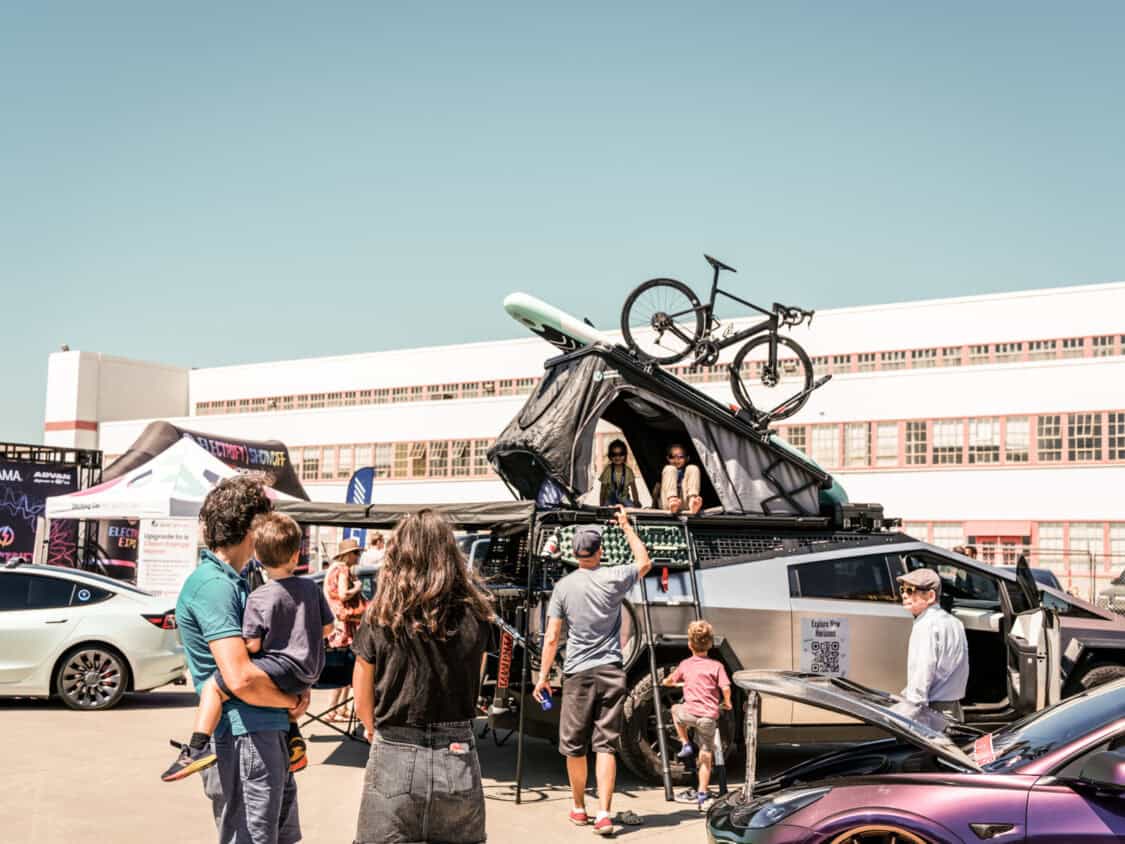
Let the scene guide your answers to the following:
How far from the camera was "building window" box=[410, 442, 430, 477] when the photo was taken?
49688 millimetres

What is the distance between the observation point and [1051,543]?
35.6 metres

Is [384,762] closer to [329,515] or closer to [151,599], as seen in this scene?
[329,515]

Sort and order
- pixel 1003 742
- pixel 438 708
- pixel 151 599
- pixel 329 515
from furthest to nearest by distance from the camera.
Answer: pixel 151 599, pixel 329 515, pixel 1003 742, pixel 438 708

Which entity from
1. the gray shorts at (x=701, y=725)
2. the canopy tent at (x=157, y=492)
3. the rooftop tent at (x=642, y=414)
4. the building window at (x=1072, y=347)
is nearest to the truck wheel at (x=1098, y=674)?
the rooftop tent at (x=642, y=414)

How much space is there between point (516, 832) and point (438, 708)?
3554 millimetres

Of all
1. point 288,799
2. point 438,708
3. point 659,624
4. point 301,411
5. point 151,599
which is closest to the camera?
point 438,708

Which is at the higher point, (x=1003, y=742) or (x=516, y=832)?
(x=1003, y=742)

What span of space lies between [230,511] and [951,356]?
37.9 metres

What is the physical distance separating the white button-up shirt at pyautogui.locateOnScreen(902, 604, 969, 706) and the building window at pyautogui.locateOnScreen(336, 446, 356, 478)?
151 feet

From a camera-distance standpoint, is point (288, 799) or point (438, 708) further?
point (288, 799)

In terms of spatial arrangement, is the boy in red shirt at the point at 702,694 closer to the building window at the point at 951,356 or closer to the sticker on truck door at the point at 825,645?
the sticker on truck door at the point at 825,645

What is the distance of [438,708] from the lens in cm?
424

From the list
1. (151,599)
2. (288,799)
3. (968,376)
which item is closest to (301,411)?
(968,376)

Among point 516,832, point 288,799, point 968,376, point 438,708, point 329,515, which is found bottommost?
point 516,832
